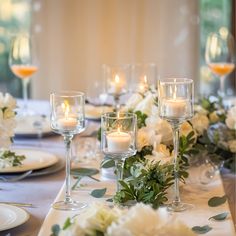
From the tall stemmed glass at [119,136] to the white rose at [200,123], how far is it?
0.49 meters

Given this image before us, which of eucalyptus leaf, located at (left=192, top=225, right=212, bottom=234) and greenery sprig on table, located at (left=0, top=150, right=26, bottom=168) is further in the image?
greenery sprig on table, located at (left=0, top=150, right=26, bottom=168)

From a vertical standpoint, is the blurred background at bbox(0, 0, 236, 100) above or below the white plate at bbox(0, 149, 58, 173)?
above

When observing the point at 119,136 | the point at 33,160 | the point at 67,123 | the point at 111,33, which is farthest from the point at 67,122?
the point at 111,33

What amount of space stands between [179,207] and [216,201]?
11 centimetres

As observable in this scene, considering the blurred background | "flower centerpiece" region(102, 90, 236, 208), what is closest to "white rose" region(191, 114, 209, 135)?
"flower centerpiece" region(102, 90, 236, 208)

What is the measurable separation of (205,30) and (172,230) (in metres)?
3.70

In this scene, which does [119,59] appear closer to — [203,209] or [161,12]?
[161,12]

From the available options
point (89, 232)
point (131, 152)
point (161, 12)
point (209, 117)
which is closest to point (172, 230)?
point (89, 232)

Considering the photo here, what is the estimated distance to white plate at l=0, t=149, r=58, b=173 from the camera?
6.41ft

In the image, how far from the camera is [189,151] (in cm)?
192

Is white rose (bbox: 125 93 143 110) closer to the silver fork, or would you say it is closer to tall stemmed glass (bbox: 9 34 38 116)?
the silver fork

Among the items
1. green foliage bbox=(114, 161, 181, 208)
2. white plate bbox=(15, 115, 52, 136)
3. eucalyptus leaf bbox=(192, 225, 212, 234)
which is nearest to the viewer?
eucalyptus leaf bbox=(192, 225, 212, 234)

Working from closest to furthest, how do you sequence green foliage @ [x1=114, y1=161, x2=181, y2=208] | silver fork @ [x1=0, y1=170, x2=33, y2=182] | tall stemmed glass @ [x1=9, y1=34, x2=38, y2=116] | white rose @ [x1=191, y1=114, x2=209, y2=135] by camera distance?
1. green foliage @ [x1=114, y1=161, x2=181, y2=208]
2. silver fork @ [x1=0, y1=170, x2=33, y2=182]
3. white rose @ [x1=191, y1=114, x2=209, y2=135]
4. tall stemmed glass @ [x1=9, y1=34, x2=38, y2=116]

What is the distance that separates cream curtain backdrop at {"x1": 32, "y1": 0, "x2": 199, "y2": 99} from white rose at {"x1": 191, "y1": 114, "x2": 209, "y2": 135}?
248 centimetres
